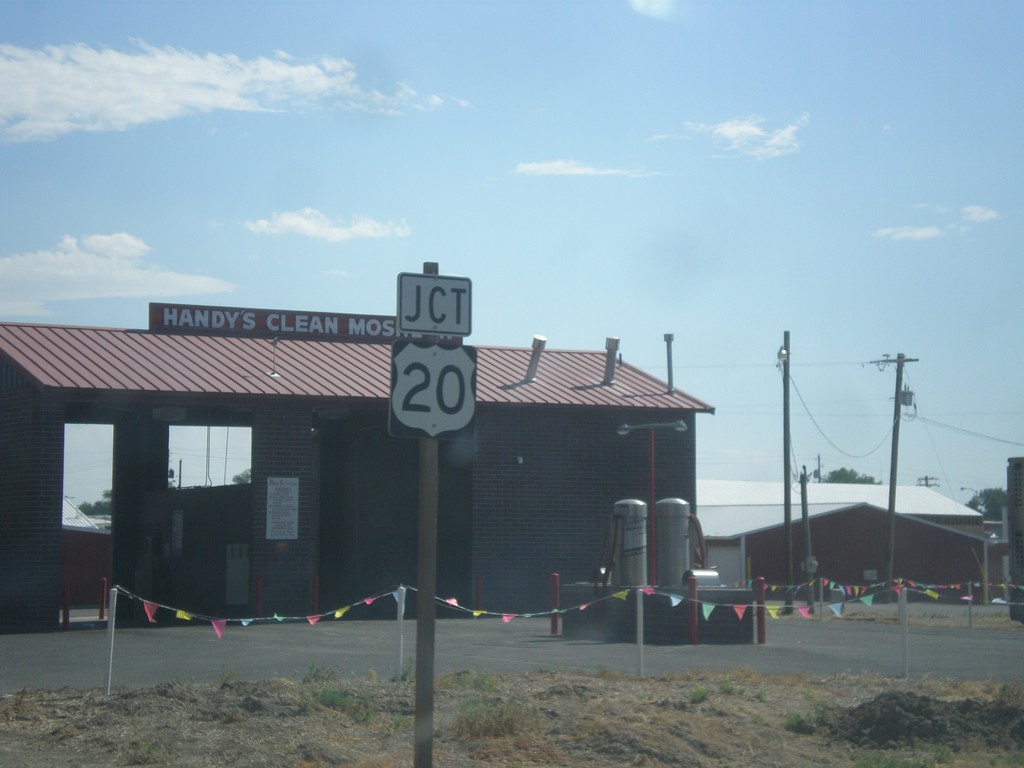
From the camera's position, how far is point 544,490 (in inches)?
1169

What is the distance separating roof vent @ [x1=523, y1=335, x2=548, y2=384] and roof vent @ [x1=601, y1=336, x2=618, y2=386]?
184cm

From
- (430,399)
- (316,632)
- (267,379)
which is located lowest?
(316,632)

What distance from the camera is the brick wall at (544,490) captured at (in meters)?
29.0

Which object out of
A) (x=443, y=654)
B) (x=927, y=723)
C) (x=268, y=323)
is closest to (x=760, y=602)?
(x=443, y=654)

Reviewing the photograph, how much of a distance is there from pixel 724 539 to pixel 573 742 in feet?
163

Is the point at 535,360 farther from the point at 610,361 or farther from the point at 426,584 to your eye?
the point at 426,584

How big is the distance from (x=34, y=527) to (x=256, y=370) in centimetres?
617

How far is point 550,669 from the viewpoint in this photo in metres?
15.3

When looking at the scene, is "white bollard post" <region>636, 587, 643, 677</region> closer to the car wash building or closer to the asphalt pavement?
the asphalt pavement

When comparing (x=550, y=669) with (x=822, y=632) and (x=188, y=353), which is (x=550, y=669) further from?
(x=188, y=353)

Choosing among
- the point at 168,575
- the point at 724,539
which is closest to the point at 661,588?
the point at 168,575

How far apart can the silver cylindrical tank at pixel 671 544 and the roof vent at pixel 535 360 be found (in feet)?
29.5

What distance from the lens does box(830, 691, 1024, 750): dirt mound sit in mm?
10438

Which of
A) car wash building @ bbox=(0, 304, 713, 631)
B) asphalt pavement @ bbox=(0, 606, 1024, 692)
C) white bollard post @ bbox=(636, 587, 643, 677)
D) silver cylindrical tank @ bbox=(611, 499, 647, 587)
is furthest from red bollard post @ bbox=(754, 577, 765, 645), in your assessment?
car wash building @ bbox=(0, 304, 713, 631)
